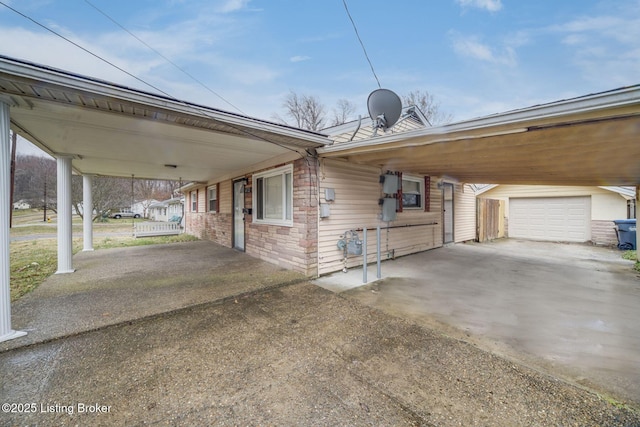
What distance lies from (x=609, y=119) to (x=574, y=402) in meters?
2.44

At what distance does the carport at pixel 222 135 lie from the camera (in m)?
2.28

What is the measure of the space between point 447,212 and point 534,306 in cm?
573

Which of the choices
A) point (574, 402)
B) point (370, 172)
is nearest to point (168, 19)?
point (370, 172)

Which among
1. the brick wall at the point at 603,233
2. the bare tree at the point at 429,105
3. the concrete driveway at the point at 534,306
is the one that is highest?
the bare tree at the point at 429,105

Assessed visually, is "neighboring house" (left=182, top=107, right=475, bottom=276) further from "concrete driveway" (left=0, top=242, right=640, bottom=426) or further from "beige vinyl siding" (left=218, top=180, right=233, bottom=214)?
"concrete driveway" (left=0, top=242, right=640, bottom=426)

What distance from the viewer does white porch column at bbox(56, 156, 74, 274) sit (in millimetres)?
4961

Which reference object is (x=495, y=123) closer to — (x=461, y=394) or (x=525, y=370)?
(x=525, y=370)

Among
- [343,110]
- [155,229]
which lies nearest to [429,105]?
[343,110]

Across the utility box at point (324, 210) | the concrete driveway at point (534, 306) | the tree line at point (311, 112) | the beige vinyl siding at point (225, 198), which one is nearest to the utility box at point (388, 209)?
the concrete driveway at point (534, 306)

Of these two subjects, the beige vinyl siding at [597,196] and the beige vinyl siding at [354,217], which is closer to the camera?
the beige vinyl siding at [354,217]

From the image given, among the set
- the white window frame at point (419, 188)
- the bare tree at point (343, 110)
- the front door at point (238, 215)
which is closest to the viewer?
the white window frame at point (419, 188)

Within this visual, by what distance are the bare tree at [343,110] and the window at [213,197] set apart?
37.7 ft

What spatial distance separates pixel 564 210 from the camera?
9.95 metres

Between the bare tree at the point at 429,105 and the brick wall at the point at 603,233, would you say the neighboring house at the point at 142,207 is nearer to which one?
the bare tree at the point at 429,105
